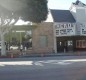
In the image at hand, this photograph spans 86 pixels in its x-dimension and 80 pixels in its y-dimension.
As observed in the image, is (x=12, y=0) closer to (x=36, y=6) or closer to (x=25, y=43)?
(x=36, y=6)

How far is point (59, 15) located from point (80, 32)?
4.45 meters

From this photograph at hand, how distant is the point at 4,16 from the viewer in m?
A: 36.1

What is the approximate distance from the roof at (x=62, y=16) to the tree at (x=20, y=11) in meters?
8.29

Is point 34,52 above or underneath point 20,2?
underneath

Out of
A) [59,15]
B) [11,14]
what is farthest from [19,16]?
[59,15]

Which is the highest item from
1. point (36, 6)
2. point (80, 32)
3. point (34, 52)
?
point (36, 6)

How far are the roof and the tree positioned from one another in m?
8.29

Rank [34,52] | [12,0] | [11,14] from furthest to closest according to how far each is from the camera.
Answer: [34,52] → [11,14] → [12,0]

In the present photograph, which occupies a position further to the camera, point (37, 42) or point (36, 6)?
point (37, 42)

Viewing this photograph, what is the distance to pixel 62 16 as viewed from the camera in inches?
1854

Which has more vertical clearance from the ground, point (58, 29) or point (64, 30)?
point (58, 29)

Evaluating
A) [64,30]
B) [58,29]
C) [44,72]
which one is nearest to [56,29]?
[58,29]

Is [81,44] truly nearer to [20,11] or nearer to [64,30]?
[64,30]

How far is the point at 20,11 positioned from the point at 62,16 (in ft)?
42.5
